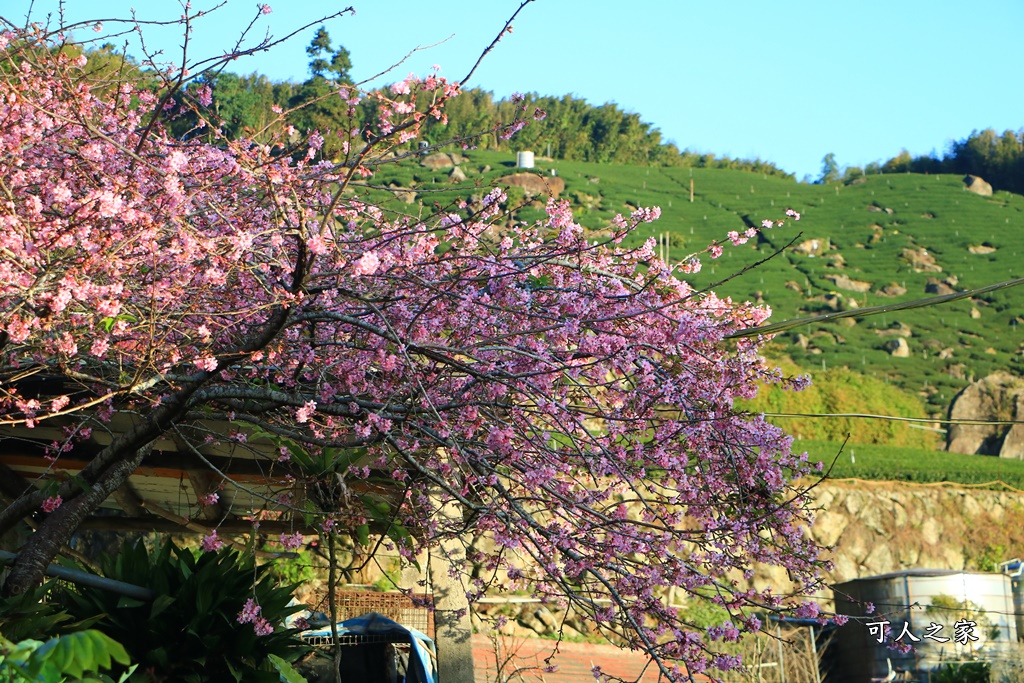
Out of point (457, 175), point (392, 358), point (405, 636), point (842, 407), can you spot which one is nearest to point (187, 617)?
point (392, 358)

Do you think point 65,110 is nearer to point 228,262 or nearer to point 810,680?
point 228,262

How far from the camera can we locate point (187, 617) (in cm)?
694

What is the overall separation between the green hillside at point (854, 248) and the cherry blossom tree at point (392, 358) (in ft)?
109

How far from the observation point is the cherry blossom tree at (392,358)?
5715 mm

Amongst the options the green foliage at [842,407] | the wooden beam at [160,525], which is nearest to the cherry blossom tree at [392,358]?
the wooden beam at [160,525]

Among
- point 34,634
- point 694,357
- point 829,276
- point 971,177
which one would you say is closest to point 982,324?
point 829,276

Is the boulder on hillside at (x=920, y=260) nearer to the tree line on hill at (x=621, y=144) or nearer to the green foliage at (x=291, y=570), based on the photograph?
A: the tree line on hill at (x=621, y=144)

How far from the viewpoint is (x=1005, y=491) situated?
2541 cm

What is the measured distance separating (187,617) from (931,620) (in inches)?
552

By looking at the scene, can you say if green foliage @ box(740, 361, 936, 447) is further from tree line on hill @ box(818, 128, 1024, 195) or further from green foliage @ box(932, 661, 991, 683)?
tree line on hill @ box(818, 128, 1024, 195)

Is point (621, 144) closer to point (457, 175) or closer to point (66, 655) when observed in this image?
point (457, 175)

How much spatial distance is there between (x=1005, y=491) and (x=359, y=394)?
906 inches

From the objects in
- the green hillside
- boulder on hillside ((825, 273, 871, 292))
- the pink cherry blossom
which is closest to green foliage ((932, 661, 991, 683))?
the pink cherry blossom

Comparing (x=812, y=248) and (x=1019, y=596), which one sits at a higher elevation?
(x=812, y=248)
